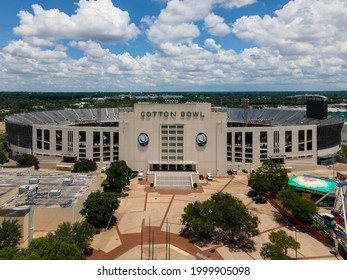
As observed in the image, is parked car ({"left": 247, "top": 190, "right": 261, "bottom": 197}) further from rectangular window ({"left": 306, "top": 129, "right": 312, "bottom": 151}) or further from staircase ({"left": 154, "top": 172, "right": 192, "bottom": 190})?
rectangular window ({"left": 306, "top": 129, "right": 312, "bottom": 151})

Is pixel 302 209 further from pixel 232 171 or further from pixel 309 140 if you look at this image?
pixel 309 140

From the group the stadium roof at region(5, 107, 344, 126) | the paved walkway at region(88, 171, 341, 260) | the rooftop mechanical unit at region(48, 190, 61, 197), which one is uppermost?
the stadium roof at region(5, 107, 344, 126)

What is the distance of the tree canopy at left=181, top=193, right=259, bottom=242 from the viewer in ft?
Result: 137

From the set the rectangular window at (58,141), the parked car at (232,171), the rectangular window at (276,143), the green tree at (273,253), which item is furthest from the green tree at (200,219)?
the rectangular window at (58,141)

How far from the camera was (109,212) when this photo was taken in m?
46.9

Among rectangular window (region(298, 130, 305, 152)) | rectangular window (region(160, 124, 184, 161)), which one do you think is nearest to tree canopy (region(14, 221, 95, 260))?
rectangular window (region(160, 124, 184, 161))

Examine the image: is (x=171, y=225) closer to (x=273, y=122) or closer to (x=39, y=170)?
(x=39, y=170)

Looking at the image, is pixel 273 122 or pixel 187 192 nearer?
pixel 187 192

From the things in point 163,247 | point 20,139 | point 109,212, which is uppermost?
point 20,139

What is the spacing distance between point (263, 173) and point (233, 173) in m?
19.5

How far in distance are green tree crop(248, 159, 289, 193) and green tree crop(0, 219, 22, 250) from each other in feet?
153

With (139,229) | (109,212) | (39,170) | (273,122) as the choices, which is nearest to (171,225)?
(139,229)

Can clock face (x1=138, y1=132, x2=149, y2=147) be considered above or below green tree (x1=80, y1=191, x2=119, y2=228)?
above

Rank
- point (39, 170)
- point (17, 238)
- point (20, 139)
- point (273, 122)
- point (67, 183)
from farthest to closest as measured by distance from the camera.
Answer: point (273, 122), point (20, 139), point (39, 170), point (67, 183), point (17, 238)
